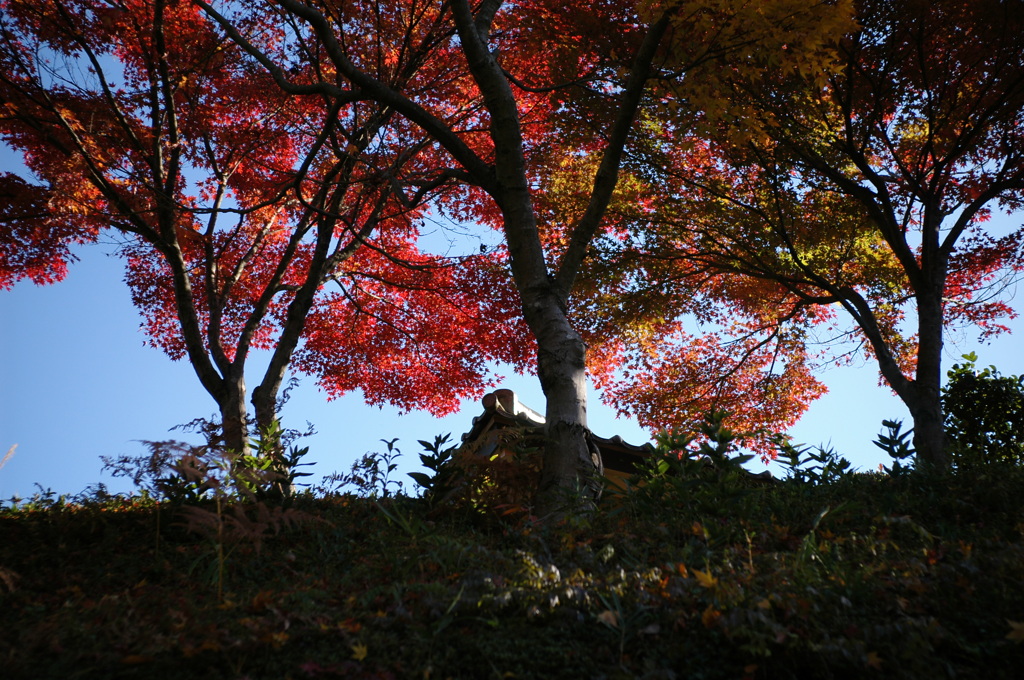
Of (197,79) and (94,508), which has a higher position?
(197,79)

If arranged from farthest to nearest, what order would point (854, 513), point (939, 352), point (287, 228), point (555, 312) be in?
point (287, 228) < point (939, 352) < point (555, 312) < point (854, 513)

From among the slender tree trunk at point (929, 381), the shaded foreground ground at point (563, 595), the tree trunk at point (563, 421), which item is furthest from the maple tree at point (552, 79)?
the slender tree trunk at point (929, 381)

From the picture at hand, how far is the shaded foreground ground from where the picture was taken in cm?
243

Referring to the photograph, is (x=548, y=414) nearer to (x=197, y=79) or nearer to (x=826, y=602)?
(x=826, y=602)

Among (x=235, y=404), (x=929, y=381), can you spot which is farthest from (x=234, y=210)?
(x=929, y=381)

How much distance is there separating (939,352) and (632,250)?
4645 millimetres

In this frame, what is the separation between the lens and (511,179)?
6230 millimetres

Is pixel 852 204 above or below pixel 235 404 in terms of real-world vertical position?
above

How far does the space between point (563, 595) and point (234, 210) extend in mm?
5856

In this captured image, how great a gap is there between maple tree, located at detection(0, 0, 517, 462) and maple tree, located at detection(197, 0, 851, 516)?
0.74 meters

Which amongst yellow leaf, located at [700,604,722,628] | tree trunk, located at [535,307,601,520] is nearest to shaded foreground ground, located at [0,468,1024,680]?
yellow leaf, located at [700,604,722,628]

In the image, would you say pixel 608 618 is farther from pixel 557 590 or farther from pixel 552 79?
pixel 552 79

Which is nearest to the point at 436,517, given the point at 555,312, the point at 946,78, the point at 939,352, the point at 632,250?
the point at 555,312

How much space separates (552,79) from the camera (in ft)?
33.8
